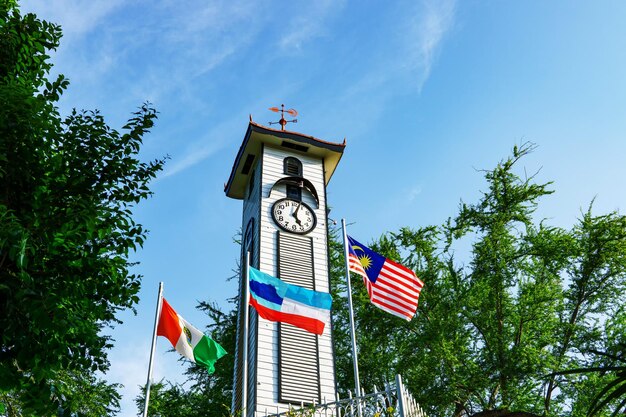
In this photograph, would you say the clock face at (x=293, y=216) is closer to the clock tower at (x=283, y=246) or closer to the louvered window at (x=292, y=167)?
the clock tower at (x=283, y=246)

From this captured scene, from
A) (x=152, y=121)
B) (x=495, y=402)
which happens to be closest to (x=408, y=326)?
(x=495, y=402)

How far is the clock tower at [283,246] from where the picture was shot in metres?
16.8

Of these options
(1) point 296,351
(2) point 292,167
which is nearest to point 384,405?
(1) point 296,351

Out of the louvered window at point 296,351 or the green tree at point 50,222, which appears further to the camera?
the louvered window at point 296,351

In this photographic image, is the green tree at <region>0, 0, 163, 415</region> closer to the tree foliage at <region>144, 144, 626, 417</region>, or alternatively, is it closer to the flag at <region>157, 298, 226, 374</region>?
the flag at <region>157, 298, 226, 374</region>

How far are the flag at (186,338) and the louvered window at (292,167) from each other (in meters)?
9.11

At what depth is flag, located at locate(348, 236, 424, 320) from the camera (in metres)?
15.4

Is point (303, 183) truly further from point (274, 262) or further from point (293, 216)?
point (274, 262)

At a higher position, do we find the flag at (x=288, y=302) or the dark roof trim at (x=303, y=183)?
the dark roof trim at (x=303, y=183)

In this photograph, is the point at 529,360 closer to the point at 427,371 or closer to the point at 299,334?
the point at 427,371

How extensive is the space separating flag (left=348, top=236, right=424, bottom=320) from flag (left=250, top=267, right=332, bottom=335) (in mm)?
1488

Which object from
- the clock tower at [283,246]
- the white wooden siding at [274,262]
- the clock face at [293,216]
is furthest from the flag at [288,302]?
the clock face at [293,216]

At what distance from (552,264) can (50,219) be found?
1684 cm

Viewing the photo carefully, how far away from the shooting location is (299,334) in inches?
700
